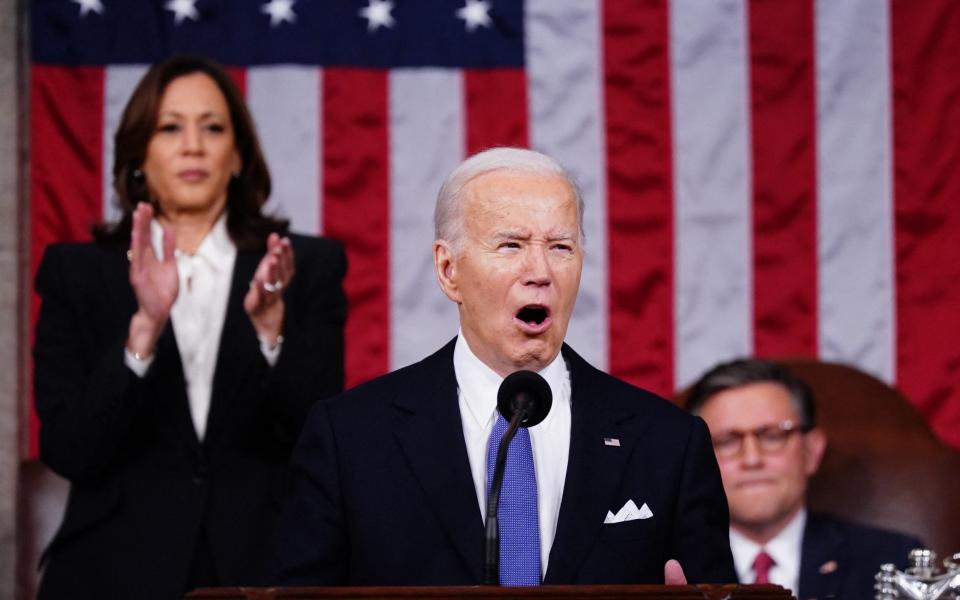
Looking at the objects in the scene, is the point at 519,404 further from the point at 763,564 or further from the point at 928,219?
the point at 928,219

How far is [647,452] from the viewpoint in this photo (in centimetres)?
239

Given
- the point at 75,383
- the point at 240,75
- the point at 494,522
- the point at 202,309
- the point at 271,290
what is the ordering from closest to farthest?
the point at 494,522 → the point at 271,290 → the point at 75,383 → the point at 202,309 → the point at 240,75

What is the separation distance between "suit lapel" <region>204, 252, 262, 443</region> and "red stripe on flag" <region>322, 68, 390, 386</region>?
57.7 inches

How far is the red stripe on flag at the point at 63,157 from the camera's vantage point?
183 inches

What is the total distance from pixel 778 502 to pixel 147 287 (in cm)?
170

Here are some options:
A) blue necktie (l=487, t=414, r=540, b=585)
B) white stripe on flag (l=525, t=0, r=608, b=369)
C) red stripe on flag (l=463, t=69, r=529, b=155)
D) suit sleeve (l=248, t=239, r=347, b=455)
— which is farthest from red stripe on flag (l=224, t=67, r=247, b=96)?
blue necktie (l=487, t=414, r=540, b=585)

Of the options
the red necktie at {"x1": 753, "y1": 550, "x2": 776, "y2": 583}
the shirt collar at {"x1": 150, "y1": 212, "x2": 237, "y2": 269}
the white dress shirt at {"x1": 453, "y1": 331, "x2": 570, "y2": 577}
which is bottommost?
the red necktie at {"x1": 753, "y1": 550, "x2": 776, "y2": 583}

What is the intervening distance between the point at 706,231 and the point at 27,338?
2.10 metres

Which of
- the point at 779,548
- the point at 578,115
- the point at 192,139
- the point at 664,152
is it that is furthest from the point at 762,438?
the point at 192,139

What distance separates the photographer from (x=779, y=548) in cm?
394

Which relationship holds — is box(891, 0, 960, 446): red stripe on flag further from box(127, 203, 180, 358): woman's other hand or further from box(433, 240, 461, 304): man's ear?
box(433, 240, 461, 304): man's ear

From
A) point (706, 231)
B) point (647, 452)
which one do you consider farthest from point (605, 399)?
point (706, 231)

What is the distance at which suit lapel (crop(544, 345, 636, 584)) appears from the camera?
2266 mm

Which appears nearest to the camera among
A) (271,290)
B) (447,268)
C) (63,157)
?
(447,268)
